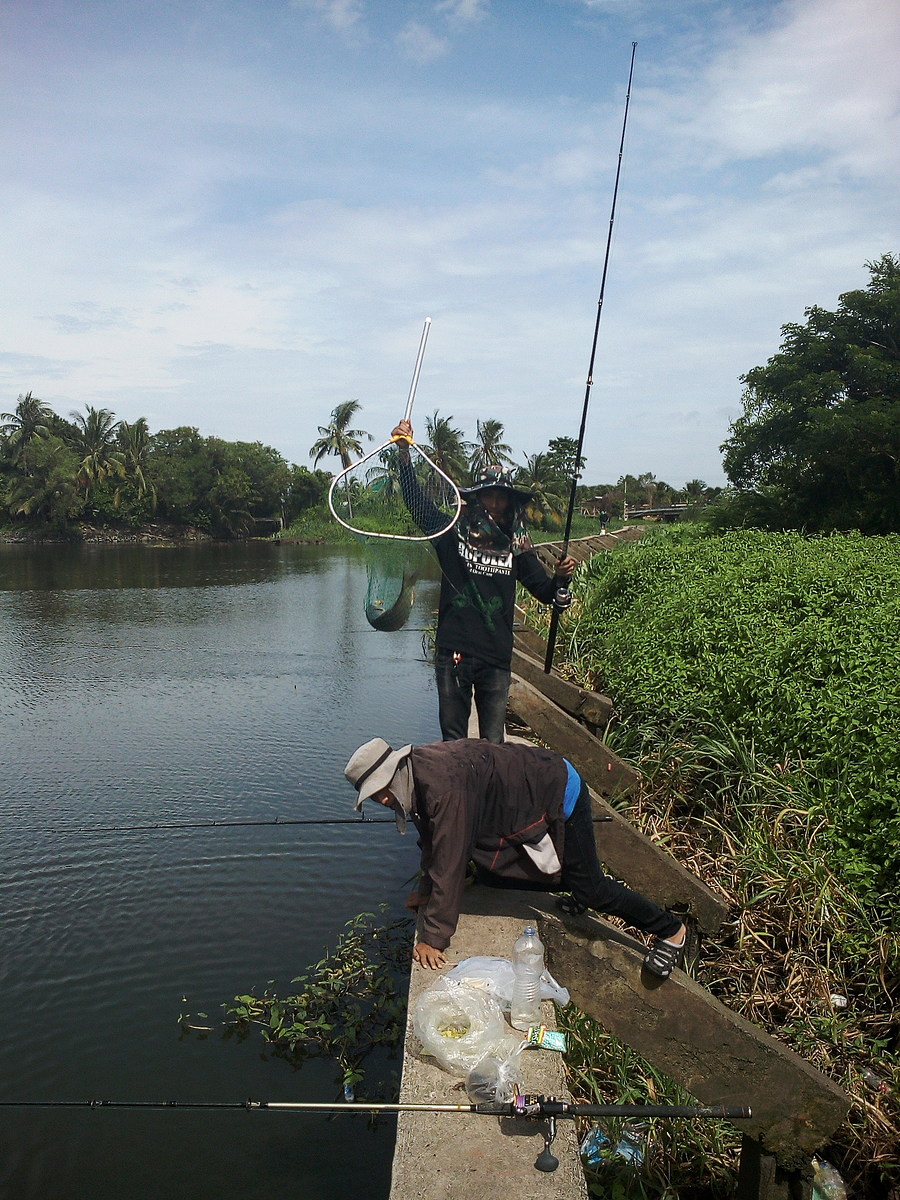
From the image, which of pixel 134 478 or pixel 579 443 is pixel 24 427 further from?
pixel 579 443

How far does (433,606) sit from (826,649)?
19.0 meters

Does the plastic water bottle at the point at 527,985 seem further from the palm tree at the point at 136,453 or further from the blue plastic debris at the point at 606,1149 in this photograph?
the palm tree at the point at 136,453

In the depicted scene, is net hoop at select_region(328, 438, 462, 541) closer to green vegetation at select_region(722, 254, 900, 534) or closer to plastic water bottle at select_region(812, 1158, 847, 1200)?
plastic water bottle at select_region(812, 1158, 847, 1200)

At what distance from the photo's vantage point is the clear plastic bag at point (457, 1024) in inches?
130

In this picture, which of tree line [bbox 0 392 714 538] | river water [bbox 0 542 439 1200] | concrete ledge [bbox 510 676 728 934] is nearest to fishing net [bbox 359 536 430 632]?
concrete ledge [bbox 510 676 728 934]

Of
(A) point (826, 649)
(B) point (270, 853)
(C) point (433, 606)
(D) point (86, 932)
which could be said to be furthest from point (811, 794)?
(C) point (433, 606)

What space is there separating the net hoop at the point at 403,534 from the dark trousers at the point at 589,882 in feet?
6.25

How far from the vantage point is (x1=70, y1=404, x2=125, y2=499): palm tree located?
6788 centimetres

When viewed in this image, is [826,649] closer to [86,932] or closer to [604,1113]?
[604,1113]

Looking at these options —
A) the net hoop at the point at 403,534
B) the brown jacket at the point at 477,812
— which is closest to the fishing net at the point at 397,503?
the net hoop at the point at 403,534

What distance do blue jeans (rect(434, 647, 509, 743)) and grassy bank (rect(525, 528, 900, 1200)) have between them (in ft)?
5.35

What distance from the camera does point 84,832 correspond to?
860 centimetres

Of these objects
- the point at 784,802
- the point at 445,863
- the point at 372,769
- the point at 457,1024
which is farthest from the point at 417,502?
the point at 784,802

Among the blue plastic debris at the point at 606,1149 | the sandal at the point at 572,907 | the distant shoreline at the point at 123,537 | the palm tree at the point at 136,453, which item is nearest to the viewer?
the sandal at the point at 572,907
